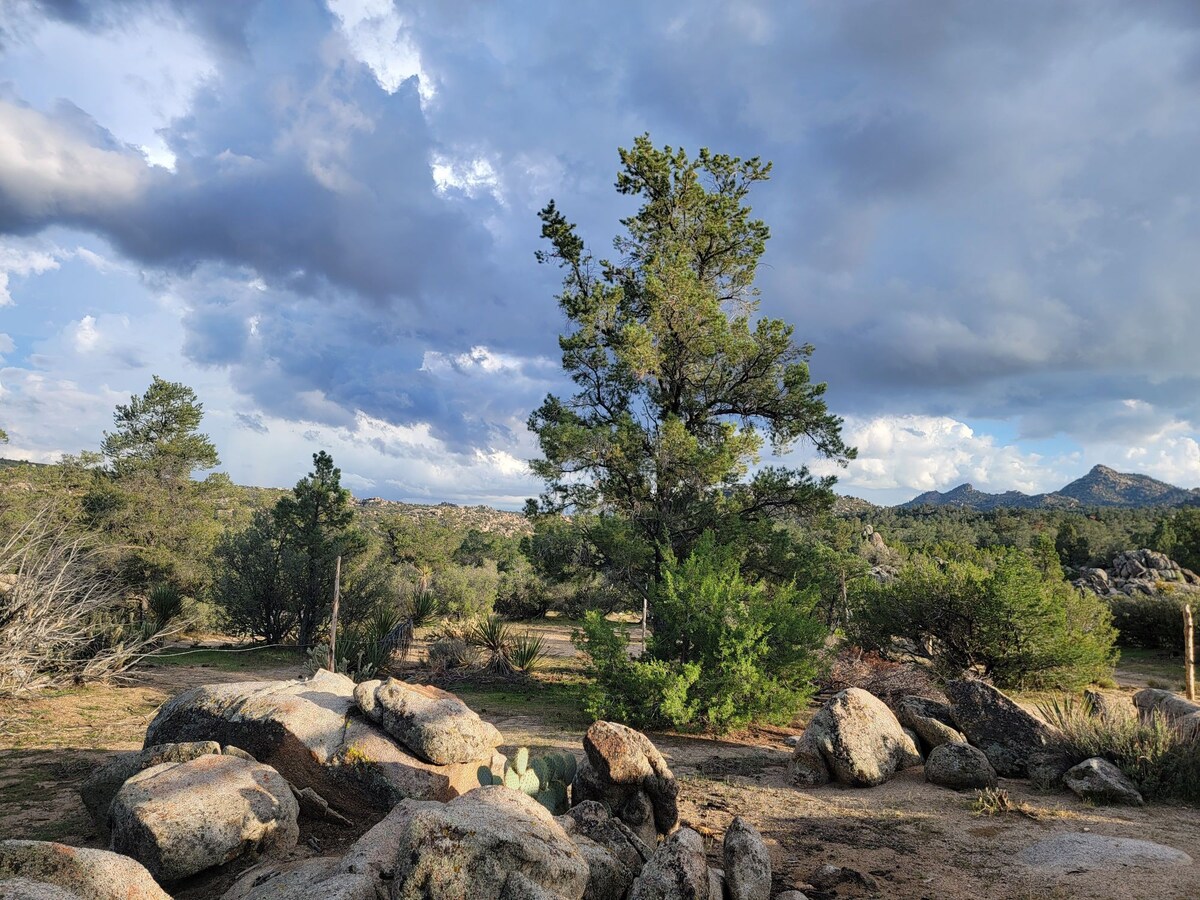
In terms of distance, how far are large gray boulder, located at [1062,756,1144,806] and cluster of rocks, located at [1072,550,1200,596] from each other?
34124 millimetres

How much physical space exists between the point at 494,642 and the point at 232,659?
28.0 ft

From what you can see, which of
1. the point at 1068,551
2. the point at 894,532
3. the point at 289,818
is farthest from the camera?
the point at 894,532

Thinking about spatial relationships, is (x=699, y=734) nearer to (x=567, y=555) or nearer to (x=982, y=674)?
(x=567, y=555)

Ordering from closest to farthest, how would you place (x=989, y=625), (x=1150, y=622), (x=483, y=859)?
(x=483, y=859) → (x=989, y=625) → (x=1150, y=622)

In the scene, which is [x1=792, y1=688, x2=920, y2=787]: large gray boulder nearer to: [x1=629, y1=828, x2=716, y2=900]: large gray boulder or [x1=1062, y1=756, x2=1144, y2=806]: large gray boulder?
[x1=1062, y1=756, x2=1144, y2=806]: large gray boulder

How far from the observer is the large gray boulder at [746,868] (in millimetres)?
4707

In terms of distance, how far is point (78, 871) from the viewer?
11.7 ft

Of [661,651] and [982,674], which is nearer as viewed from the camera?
[661,651]

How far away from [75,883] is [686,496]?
1428cm

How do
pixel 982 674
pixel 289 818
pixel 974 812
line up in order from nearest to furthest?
1. pixel 289 818
2. pixel 974 812
3. pixel 982 674

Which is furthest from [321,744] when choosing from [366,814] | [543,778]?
[543,778]

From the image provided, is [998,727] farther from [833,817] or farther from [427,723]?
[427,723]

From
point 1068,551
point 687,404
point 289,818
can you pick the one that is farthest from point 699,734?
point 1068,551

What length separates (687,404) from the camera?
1761 cm
